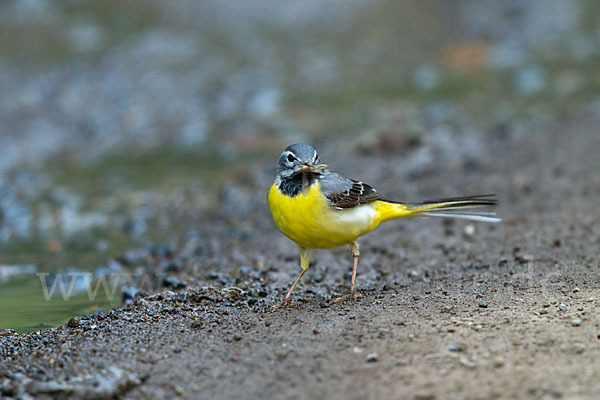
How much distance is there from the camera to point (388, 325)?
5082mm

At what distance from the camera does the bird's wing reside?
224 inches

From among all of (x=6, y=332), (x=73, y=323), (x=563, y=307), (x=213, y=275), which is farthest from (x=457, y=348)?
(x=6, y=332)

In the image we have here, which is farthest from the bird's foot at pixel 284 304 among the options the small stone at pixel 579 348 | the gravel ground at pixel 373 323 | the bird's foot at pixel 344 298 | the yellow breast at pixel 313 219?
the small stone at pixel 579 348

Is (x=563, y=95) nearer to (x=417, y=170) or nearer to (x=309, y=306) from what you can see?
(x=417, y=170)

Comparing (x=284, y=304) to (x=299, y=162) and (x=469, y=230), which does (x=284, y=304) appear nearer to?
(x=299, y=162)

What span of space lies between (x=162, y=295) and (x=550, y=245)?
3.91 m

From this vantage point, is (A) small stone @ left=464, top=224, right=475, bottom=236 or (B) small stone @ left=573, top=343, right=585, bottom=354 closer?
Answer: (B) small stone @ left=573, top=343, right=585, bottom=354

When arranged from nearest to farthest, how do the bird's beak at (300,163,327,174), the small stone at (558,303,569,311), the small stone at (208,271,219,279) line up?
the small stone at (558,303,569,311) < the bird's beak at (300,163,327,174) < the small stone at (208,271,219,279)

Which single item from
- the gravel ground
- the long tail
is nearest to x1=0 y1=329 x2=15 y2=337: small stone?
the gravel ground

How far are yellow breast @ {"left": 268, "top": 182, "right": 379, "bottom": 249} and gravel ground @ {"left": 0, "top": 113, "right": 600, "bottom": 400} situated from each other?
1.91 feet

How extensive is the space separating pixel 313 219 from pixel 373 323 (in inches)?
37.6

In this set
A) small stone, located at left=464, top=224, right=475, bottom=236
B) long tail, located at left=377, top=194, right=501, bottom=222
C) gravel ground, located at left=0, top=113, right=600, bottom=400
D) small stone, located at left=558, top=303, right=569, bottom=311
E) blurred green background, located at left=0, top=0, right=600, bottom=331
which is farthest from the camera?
blurred green background, located at left=0, top=0, right=600, bottom=331

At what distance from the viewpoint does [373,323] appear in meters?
5.15

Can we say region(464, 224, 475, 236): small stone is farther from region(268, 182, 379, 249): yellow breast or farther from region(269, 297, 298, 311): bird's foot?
region(269, 297, 298, 311): bird's foot
